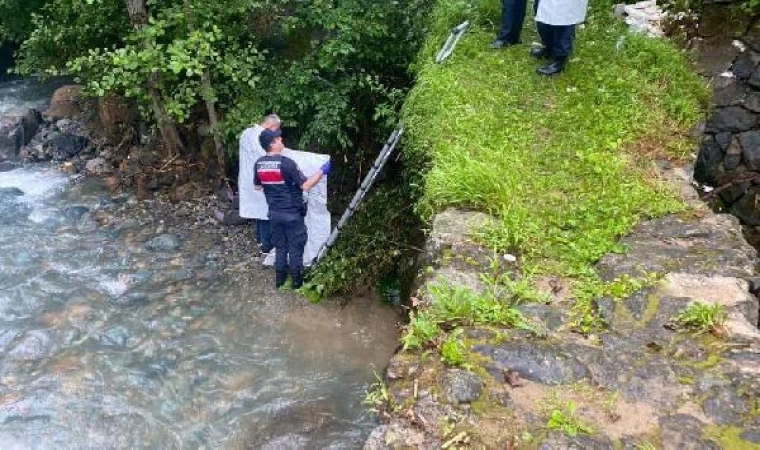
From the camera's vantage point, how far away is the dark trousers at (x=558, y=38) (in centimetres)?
671

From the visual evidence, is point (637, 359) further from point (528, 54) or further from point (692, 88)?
point (528, 54)

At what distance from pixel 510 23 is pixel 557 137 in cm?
194

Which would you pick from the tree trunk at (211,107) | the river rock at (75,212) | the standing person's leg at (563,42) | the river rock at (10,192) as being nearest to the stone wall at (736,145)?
the standing person's leg at (563,42)

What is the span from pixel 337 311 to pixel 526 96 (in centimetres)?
289

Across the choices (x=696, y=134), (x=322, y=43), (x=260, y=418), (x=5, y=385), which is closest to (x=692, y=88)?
(x=696, y=134)

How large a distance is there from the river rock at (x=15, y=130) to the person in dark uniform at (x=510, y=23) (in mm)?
7711

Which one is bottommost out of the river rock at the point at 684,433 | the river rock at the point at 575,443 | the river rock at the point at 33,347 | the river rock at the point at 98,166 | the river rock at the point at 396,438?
the river rock at the point at 98,166

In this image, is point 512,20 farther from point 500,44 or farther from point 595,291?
point 595,291

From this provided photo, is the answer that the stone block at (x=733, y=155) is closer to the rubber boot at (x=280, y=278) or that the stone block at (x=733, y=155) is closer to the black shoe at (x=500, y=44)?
the black shoe at (x=500, y=44)

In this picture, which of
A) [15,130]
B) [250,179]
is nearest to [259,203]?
[250,179]

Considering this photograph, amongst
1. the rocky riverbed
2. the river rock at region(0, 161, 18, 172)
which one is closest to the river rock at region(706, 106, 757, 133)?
the rocky riverbed

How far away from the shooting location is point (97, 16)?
9047 mm

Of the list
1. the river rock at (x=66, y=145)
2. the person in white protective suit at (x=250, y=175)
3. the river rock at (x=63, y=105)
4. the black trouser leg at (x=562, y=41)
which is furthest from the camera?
the river rock at (x=63, y=105)

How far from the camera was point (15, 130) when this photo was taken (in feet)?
35.8
